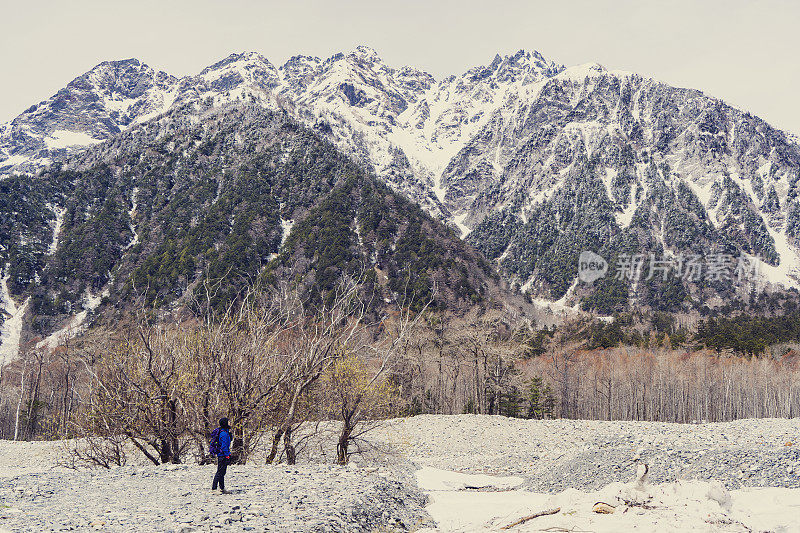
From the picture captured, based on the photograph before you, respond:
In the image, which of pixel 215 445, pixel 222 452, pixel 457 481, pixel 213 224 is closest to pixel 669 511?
pixel 222 452

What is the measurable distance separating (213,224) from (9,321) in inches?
2198

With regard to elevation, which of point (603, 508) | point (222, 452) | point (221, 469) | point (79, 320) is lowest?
point (603, 508)

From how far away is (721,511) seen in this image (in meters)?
10.1

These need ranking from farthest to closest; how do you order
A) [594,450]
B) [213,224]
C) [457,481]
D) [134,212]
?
[134,212] → [213,224] → [457,481] → [594,450]

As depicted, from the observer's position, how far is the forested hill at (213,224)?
13725 centimetres

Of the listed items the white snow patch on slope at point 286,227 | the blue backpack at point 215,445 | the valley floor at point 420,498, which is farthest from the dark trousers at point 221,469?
the white snow patch on slope at point 286,227

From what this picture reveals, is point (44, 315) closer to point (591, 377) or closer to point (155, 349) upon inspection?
point (591, 377)

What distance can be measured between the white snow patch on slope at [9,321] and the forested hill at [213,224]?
357 cm

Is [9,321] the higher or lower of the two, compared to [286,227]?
lower

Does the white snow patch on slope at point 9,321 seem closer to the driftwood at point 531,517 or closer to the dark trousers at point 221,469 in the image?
the dark trousers at point 221,469

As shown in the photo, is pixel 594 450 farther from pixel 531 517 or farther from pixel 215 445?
pixel 215 445

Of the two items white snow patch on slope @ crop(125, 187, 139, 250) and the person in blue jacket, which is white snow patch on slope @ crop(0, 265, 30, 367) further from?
the person in blue jacket

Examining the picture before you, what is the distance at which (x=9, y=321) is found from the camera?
13562 centimetres

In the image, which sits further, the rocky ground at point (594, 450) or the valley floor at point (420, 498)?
the rocky ground at point (594, 450)
